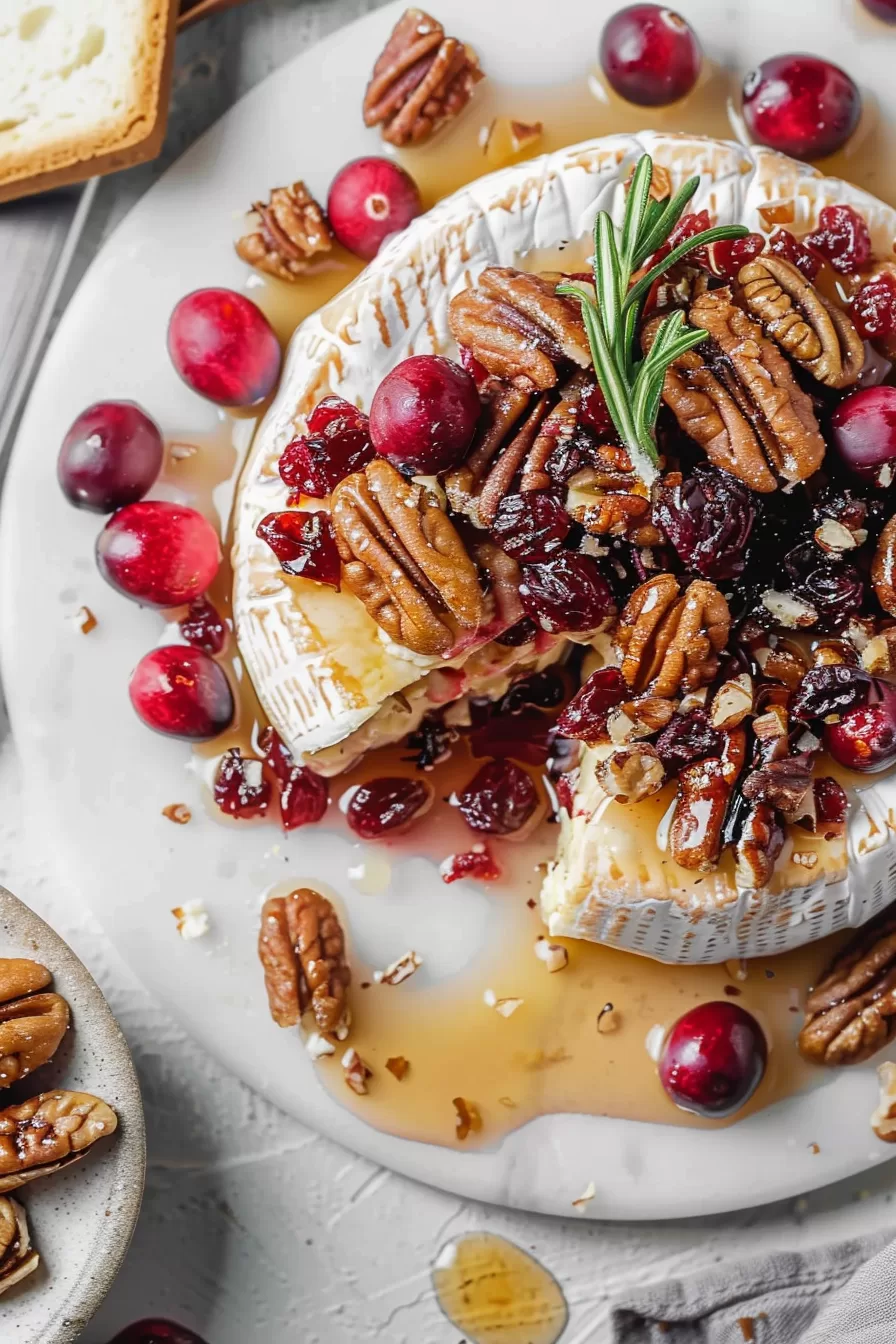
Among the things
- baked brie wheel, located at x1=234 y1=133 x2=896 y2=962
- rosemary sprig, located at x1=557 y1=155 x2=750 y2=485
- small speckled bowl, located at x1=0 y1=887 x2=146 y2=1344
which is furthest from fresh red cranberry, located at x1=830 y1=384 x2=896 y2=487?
small speckled bowl, located at x1=0 y1=887 x2=146 y2=1344

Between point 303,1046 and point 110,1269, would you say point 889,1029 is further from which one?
point 110,1269

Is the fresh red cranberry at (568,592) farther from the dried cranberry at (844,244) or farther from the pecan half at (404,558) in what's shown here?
the dried cranberry at (844,244)

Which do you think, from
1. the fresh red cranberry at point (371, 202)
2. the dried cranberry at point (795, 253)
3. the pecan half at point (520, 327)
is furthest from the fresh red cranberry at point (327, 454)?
the dried cranberry at point (795, 253)

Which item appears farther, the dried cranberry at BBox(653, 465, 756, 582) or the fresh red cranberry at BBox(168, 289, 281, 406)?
the fresh red cranberry at BBox(168, 289, 281, 406)

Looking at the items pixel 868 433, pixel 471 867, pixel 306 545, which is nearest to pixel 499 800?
pixel 471 867

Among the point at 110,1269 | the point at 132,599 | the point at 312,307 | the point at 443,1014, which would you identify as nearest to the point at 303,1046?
the point at 443,1014

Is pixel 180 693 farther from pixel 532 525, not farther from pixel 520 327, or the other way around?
pixel 520 327

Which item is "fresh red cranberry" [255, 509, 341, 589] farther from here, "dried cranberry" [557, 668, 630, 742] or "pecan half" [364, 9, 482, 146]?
"pecan half" [364, 9, 482, 146]
